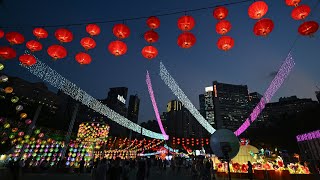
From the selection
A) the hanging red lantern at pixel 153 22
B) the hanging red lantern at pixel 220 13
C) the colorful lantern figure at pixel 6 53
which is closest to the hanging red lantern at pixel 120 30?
the hanging red lantern at pixel 153 22

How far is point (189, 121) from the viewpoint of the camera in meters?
88.6

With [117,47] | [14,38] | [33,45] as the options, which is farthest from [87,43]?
[14,38]

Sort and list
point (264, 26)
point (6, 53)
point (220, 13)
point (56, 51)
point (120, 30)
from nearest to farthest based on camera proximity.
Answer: point (264, 26) < point (220, 13) < point (120, 30) < point (56, 51) < point (6, 53)

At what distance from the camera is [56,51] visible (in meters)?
7.46

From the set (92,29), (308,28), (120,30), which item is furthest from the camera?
(92,29)

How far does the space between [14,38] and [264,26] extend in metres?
8.60

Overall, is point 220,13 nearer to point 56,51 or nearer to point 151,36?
point 151,36

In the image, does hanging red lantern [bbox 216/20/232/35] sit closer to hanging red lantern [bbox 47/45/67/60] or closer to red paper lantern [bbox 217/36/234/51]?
red paper lantern [bbox 217/36/234/51]

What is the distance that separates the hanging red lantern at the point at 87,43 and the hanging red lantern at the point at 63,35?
444 mm

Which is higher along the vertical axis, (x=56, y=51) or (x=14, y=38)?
(x=14, y=38)

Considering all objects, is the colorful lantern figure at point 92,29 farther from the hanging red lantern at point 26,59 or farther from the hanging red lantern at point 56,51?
the hanging red lantern at point 26,59

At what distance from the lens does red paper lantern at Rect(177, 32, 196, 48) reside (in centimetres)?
723

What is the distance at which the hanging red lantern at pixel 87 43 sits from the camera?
7.73m

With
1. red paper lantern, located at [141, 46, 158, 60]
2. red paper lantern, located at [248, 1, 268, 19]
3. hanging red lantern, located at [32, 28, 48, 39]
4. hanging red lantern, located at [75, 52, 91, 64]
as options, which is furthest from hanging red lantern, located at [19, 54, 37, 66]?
red paper lantern, located at [248, 1, 268, 19]
